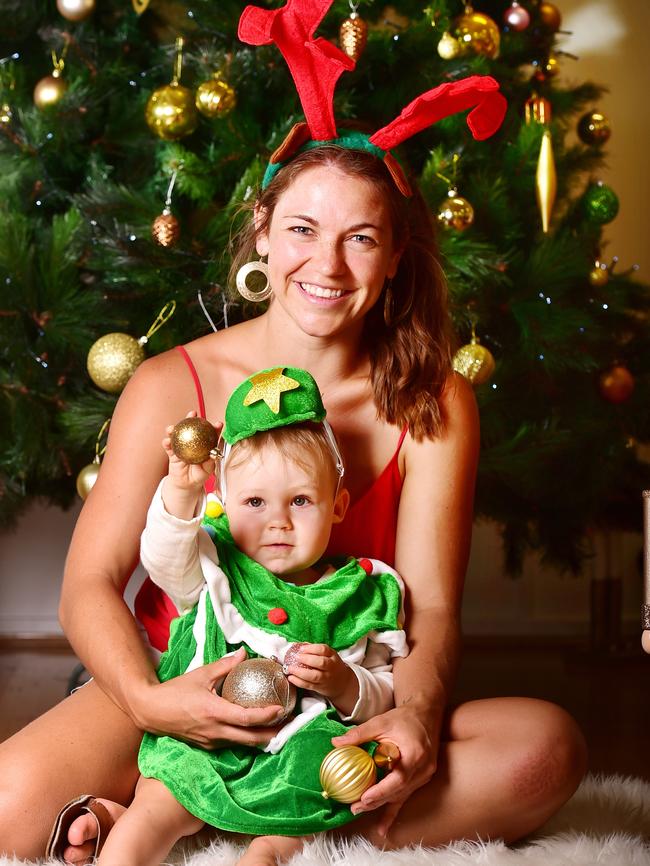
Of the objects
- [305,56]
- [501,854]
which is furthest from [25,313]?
[501,854]

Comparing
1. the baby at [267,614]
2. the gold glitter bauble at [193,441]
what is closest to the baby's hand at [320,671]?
the baby at [267,614]

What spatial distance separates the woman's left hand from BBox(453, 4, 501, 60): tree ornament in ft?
4.98

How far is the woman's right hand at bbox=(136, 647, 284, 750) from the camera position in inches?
53.9

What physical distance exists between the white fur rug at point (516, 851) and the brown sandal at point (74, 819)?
0.02m

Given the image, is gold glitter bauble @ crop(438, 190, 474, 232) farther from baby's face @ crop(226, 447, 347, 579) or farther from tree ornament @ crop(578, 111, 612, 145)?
baby's face @ crop(226, 447, 347, 579)

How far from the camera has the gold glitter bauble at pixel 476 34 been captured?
7.91 feet

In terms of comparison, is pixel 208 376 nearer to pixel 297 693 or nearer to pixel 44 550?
pixel 297 693

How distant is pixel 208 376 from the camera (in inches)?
71.4

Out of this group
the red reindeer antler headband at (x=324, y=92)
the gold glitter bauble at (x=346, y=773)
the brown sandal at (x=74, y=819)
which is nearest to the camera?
the gold glitter bauble at (x=346, y=773)

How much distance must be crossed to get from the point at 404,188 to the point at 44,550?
2257 millimetres

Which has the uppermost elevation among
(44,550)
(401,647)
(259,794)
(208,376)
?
(208,376)

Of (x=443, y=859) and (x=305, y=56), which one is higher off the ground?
(x=305, y=56)

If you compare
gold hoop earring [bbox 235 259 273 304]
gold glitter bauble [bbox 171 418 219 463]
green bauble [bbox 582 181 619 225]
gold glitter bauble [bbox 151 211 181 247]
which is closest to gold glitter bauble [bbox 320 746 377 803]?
gold glitter bauble [bbox 171 418 219 463]

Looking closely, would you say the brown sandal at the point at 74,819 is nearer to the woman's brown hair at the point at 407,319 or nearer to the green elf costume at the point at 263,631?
the green elf costume at the point at 263,631
